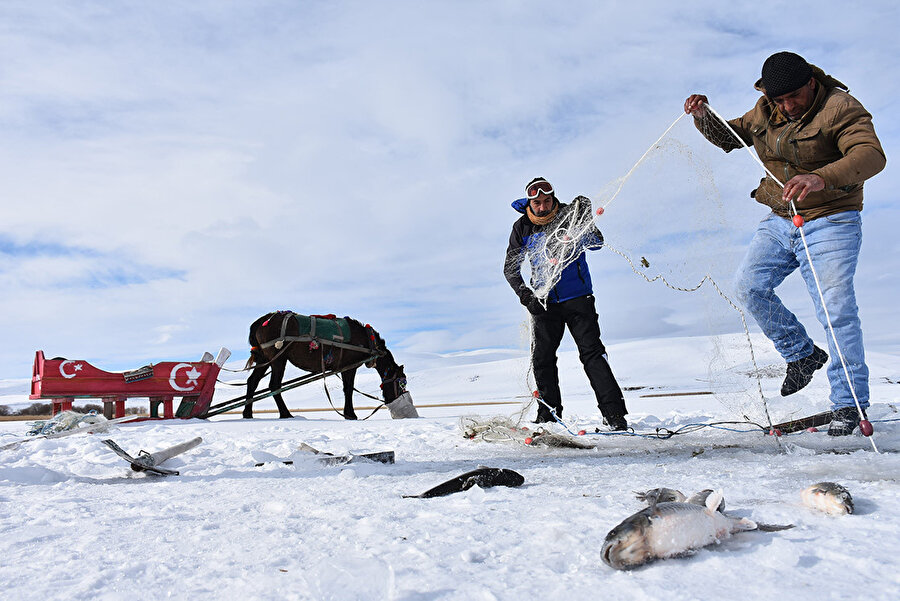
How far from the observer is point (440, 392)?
14.8 metres

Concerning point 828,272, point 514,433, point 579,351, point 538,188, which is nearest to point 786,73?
point 828,272

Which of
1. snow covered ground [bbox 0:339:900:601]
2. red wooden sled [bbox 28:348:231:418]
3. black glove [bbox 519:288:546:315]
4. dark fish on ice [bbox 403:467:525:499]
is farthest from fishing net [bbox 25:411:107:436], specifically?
dark fish on ice [bbox 403:467:525:499]

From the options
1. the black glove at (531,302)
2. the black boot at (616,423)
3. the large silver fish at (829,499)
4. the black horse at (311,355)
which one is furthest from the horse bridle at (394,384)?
the large silver fish at (829,499)

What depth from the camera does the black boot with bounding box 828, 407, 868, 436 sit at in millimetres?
3107

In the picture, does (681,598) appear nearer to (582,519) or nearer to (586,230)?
(582,519)

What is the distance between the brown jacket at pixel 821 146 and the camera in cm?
285

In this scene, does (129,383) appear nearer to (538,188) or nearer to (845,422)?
(538,188)

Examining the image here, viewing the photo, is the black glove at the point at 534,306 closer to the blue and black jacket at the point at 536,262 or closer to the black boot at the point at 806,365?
the blue and black jacket at the point at 536,262

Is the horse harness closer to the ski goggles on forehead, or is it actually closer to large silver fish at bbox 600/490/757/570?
the ski goggles on forehead

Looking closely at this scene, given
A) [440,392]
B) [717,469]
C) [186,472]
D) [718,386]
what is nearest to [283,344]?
[186,472]

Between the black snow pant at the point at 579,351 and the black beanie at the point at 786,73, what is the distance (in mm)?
1946

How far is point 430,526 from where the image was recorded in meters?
1.58

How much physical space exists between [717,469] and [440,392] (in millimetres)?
12648

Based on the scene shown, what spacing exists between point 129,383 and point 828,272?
678 centimetres
